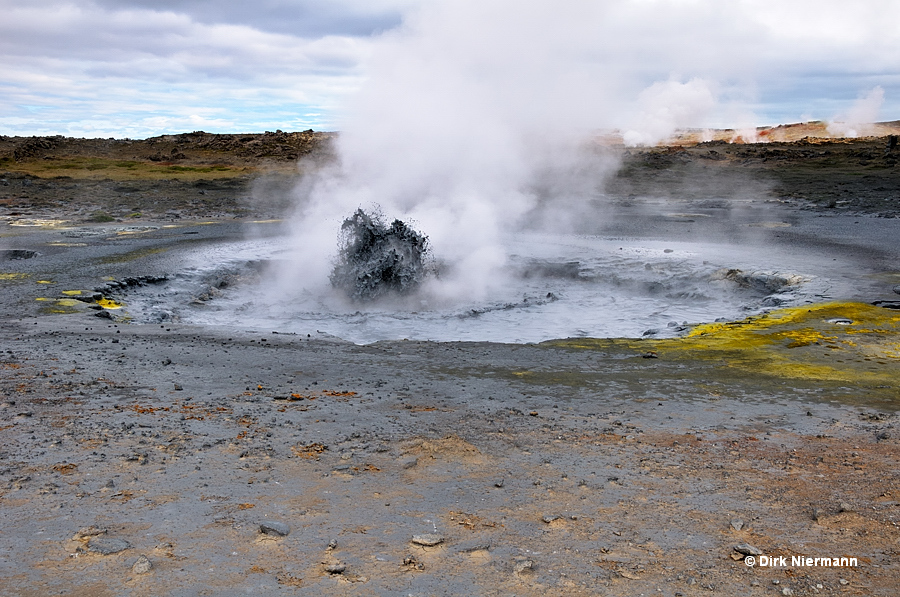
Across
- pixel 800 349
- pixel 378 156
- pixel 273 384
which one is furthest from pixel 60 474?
pixel 378 156

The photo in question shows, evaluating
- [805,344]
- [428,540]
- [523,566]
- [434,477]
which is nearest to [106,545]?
[428,540]

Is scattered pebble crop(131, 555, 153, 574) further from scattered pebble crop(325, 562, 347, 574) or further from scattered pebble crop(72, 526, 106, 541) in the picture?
scattered pebble crop(325, 562, 347, 574)

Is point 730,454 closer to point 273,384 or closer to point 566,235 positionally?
point 273,384

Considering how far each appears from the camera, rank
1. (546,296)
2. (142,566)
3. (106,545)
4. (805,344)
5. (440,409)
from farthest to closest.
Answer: (546,296)
(805,344)
(440,409)
(106,545)
(142,566)

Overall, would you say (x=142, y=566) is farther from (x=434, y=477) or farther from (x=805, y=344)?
(x=805, y=344)

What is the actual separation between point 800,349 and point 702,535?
4.91m

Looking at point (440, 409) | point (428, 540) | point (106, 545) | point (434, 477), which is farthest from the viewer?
point (440, 409)

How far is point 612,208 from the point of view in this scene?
84.7 feet

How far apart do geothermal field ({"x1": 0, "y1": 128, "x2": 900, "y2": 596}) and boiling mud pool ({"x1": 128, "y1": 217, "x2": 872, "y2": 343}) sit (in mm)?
78

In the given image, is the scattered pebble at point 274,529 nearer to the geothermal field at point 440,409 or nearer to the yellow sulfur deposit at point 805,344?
the geothermal field at point 440,409

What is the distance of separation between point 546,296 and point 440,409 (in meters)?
6.11

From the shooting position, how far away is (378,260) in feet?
38.8

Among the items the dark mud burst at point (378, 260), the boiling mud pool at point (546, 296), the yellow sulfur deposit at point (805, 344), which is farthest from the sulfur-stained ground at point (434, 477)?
the dark mud burst at point (378, 260)

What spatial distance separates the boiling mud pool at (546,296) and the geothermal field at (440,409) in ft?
0.26
